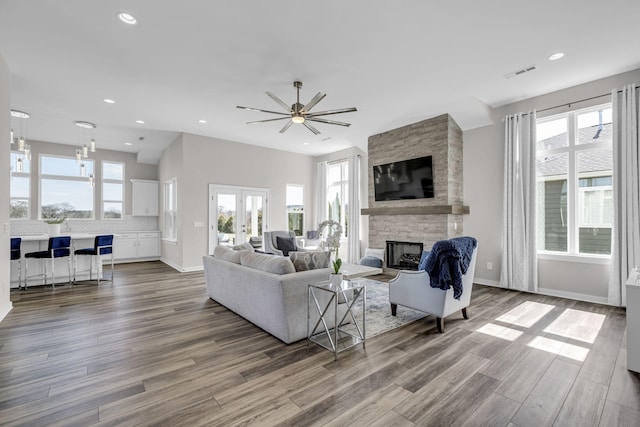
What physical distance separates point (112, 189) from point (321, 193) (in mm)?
6159

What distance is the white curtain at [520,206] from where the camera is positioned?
495 centimetres

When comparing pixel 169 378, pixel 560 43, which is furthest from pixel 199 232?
pixel 560 43

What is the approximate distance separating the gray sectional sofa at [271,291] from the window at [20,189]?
23.7 feet

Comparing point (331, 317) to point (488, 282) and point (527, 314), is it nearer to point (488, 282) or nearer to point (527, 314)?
point (527, 314)

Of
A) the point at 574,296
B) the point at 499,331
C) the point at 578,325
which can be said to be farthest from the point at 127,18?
the point at 574,296

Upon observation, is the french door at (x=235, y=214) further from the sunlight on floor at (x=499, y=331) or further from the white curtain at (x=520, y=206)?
the sunlight on floor at (x=499, y=331)

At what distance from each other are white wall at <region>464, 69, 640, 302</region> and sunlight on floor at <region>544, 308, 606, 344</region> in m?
0.84

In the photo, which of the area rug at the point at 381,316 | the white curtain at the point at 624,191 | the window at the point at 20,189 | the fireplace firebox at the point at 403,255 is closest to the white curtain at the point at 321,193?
the fireplace firebox at the point at 403,255

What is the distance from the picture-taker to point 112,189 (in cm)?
873

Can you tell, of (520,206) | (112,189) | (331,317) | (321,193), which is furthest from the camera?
(321,193)

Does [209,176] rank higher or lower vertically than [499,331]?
higher

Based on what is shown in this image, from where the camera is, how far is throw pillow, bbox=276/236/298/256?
263 inches

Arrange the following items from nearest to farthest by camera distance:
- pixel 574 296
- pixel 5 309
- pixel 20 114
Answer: pixel 5 309
pixel 574 296
pixel 20 114

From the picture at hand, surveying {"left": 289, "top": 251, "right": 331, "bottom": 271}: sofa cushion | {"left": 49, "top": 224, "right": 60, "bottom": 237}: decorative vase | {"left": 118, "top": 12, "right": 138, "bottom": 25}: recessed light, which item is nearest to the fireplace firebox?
{"left": 289, "top": 251, "right": 331, "bottom": 271}: sofa cushion
